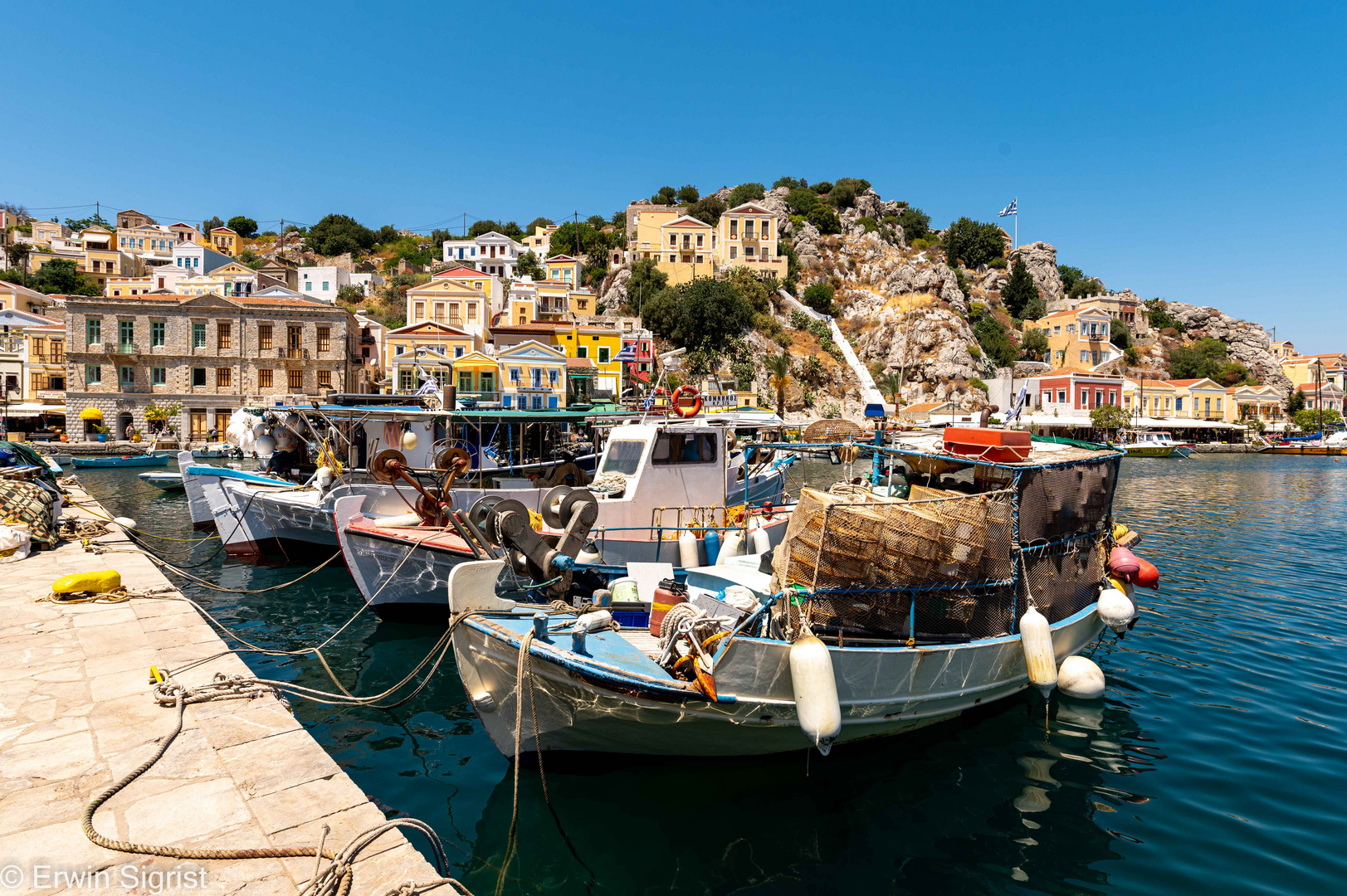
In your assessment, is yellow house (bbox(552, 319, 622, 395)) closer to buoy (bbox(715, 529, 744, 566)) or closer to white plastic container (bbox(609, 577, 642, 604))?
→ buoy (bbox(715, 529, 744, 566))

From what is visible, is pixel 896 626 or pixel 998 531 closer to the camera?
pixel 896 626

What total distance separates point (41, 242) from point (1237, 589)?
129m

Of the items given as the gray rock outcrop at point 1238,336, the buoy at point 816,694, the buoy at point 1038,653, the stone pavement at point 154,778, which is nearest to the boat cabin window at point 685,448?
the buoy at point 1038,653

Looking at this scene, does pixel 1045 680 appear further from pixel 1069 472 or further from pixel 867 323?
pixel 867 323

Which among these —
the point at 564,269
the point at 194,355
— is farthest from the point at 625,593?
the point at 564,269

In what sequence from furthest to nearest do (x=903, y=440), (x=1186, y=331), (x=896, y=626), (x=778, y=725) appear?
(x=1186, y=331) → (x=903, y=440) → (x=896, y=626) → (x=778, y=725)

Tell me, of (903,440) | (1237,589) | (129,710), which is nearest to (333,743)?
(129,710)

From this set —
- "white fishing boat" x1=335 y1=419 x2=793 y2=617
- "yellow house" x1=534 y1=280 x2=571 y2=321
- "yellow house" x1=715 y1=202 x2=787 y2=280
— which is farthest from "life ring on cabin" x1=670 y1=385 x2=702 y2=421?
"yellow house" x1=715 y1=202 x2=787 y2=280

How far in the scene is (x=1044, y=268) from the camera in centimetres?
10000

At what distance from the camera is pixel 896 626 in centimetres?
668

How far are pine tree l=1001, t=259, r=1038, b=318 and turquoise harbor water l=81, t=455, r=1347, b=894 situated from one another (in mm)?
90131

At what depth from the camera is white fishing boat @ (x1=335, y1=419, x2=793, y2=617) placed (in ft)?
35.0

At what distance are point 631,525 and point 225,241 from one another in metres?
101

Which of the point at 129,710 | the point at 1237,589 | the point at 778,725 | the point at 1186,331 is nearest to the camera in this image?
the point at 129,710
